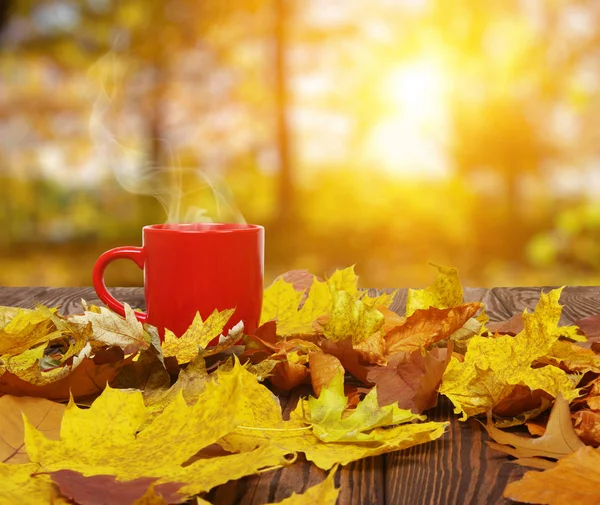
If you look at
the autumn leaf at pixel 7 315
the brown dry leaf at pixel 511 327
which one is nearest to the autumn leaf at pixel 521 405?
the brown dry leaf at pixel 511 327

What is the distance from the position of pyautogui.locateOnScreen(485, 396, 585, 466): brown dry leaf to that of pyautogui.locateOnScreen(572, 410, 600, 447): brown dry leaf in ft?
0.04

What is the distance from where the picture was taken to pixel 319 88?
17.5ft

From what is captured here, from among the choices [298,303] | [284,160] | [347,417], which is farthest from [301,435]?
[284,160]

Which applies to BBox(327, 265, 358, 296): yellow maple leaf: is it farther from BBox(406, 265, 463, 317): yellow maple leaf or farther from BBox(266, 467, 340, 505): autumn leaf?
BBox(266, 467, 340, 505): autumn leaf

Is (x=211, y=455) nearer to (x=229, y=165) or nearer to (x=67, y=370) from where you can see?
(x=67, y=370)

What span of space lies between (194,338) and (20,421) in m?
0.18

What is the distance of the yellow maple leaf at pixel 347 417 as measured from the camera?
48 centimetres

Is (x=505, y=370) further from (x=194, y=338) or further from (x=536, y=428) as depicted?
(x=194, y=338)

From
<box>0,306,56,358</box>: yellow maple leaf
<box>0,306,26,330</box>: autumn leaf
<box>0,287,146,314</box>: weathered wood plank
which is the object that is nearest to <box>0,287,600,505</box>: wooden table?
<box>0,306,56,358</box>: yellow maple leaf

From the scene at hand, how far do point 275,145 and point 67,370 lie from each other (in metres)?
4.72

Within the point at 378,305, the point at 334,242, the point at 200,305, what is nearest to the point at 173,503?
the point at 200,305

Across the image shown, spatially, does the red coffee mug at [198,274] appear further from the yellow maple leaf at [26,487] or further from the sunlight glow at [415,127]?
the sunlight glow at [415,127]

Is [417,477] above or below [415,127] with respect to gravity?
below

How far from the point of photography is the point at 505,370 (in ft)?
1.82
